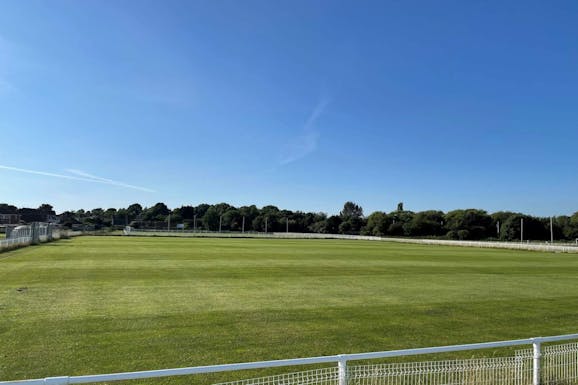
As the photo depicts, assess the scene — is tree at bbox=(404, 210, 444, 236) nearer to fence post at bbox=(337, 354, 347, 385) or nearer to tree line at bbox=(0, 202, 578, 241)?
tree line at bbox=(0, 202, 578, 241)

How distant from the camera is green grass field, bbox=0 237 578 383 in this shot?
9.40 m

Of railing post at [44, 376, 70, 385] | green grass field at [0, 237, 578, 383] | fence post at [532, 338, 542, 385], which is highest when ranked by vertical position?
railing post at [44, 376, 70, 385]

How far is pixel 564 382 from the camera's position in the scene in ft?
23.7

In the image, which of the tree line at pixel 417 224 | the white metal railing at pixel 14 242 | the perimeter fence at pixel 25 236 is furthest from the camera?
the tree line at pixel 417 224

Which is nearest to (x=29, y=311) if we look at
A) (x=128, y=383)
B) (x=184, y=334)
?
(x=184, y=334)

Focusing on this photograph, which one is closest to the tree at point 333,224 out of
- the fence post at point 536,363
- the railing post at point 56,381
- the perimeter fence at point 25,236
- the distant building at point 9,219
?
the distant building at point 9,219

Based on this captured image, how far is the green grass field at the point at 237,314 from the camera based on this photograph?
940 centimetres

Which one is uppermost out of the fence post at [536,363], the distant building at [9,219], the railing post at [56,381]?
the distant building at [9,219]

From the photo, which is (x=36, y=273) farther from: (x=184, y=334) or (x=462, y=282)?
(x=462, y=282)

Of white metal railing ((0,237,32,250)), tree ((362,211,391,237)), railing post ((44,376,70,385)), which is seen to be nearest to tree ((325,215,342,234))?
tree ((362,211,391,237))

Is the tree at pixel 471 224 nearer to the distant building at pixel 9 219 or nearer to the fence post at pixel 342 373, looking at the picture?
the fence post at pixel 342 373

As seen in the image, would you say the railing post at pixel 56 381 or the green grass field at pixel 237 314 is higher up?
the railing post at pixel 56 381

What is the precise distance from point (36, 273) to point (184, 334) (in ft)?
47.2

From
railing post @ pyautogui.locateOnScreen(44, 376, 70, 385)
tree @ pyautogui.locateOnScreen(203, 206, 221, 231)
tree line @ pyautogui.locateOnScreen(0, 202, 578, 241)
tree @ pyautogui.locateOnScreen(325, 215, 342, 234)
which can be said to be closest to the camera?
railing post @ pyautogui.locateOnScreen(44, 376, 70, 385)
